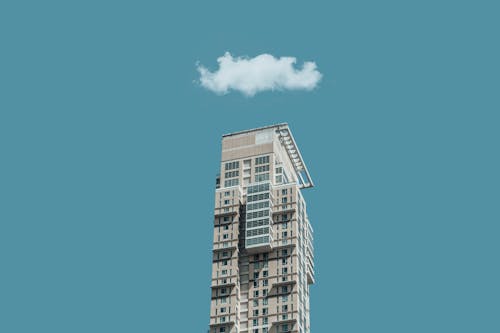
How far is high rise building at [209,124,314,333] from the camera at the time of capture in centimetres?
15662

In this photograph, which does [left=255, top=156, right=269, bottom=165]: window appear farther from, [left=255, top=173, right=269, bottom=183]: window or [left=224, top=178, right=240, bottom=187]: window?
[left=224, top=178, right=240, bottom=187]: window

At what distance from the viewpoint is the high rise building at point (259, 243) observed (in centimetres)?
15662

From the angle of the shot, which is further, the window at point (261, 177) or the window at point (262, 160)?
the window at point (262, 160)

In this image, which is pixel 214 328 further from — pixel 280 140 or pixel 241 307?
pixel 280 140

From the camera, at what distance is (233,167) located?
573 feet

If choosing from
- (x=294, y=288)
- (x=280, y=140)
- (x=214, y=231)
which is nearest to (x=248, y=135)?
(x=280, y=140)

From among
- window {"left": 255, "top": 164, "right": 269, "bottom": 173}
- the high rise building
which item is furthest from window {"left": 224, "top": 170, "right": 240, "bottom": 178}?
window {"left": 255, "top": 164, "right": 269, "bottom": 173}

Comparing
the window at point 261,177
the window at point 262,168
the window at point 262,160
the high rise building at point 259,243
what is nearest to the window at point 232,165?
the high rise building at point 259,243

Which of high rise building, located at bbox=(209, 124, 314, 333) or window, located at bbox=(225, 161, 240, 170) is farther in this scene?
window, located at bbox=(225, 161, 240, 170)

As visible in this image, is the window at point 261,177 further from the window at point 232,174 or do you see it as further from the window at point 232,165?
the window at point 232,165

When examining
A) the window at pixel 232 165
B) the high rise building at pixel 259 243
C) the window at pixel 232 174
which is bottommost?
the high rise building at pixel 259 243

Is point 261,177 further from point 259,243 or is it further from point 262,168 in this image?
point 259,243

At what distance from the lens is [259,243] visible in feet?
528

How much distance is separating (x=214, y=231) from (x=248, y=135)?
70.9ft
